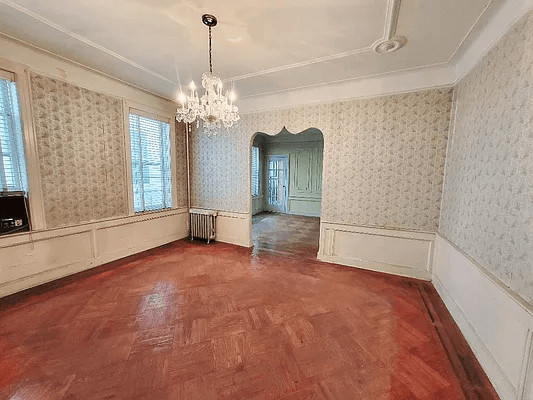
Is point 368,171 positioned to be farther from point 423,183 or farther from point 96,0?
point 96,0

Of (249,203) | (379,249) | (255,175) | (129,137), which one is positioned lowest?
(379,249)

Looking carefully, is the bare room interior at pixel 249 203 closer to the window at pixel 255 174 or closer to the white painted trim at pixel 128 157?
the white painted trim at pixel 128 157

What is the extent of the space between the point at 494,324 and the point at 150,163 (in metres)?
5.23

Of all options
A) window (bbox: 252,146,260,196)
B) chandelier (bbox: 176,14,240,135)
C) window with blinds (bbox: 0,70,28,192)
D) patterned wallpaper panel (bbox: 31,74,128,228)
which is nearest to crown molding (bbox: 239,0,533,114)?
chandelier (bbox: 176,14,240,135)

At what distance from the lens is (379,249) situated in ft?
12.1

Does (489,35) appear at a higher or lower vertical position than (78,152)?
higher

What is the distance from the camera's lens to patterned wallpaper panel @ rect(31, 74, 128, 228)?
3.03 metres

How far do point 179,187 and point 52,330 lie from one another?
11.0 ft

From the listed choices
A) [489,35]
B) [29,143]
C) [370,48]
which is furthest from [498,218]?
[29,143]

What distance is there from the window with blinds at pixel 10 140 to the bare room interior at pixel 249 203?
0.02 meters

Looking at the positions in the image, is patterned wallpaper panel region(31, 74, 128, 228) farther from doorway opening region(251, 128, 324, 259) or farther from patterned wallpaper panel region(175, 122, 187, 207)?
doorway opening region(251, 128, 324, 259)

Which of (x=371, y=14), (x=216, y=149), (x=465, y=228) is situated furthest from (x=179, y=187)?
(x=465, y=228)

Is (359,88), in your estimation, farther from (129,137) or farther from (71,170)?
(71,170)

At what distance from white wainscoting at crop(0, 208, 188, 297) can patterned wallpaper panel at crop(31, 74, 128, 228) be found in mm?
192
